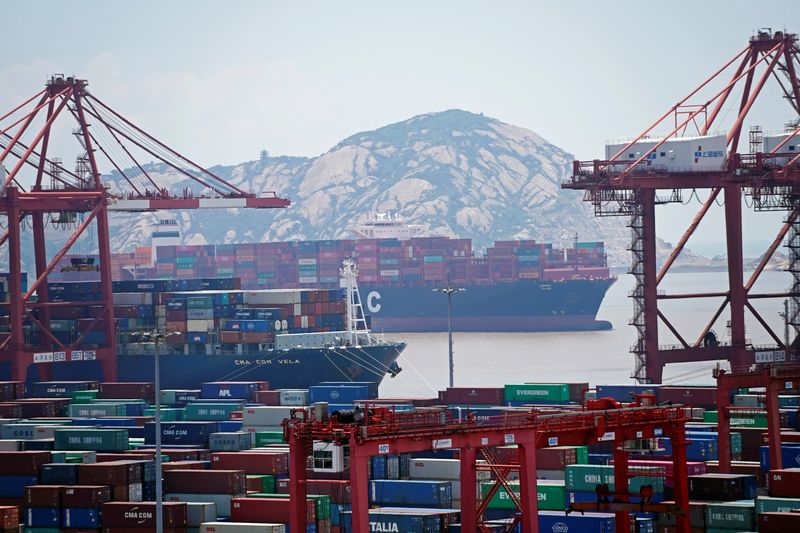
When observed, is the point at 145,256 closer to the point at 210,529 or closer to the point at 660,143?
→ the point at 660,143

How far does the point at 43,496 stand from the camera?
32.7 m

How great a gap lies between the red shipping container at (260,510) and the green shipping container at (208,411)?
684 inches

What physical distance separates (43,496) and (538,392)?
18058 millimetres

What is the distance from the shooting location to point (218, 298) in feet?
237

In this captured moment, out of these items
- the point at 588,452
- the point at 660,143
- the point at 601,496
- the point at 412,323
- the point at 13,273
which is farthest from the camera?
the point at 412,323

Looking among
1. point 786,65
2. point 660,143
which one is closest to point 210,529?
point 660,143

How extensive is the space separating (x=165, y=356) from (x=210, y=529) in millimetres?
44896

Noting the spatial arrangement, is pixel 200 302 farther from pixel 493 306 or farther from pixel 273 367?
pixel 493 306

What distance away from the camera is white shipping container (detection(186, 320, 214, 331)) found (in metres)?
72.8

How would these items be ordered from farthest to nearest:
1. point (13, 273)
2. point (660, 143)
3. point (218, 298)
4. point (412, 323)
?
point (412, 323) → point (218, 298) → point (13, 273) → point (660, 143)

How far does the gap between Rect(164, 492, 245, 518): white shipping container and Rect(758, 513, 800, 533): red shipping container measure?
1114 centimetres

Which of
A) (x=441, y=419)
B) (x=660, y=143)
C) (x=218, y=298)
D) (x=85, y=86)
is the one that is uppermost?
(x=85, y=86)

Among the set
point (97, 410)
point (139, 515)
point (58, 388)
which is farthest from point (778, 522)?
point (58, 388)

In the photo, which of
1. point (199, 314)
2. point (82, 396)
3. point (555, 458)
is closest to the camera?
point (555, 458)
